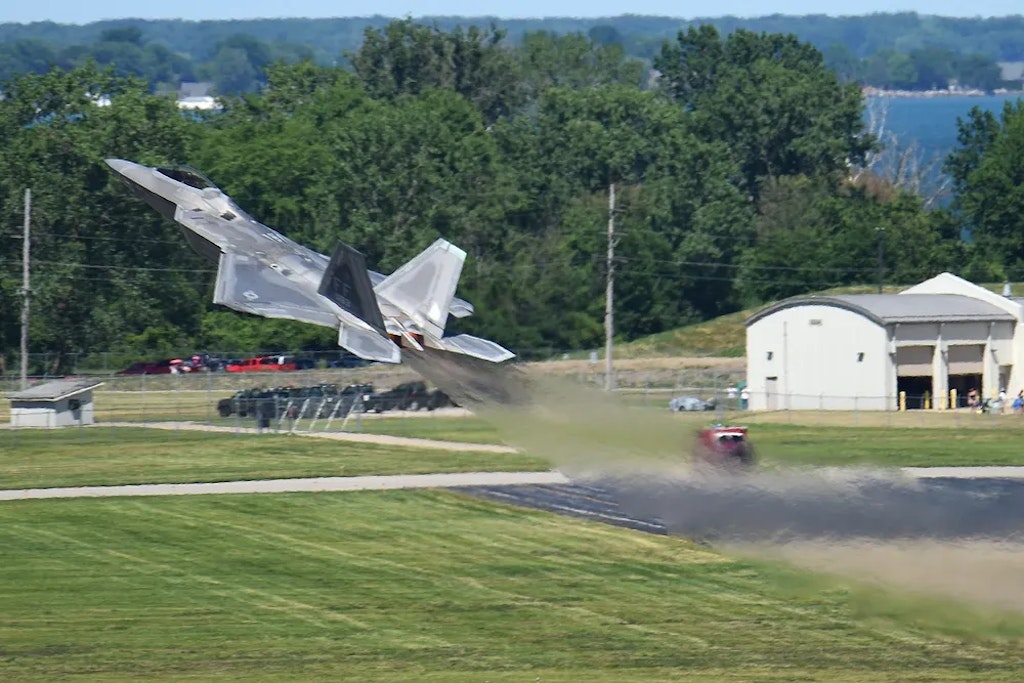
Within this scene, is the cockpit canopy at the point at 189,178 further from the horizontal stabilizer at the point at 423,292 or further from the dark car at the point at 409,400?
the dark car at the point at 409,400

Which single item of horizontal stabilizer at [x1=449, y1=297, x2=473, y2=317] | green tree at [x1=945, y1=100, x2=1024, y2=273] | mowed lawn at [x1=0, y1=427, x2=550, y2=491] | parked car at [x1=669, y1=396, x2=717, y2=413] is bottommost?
mowed lawn at [x1=0, y1=427, x2=550, y2=491]

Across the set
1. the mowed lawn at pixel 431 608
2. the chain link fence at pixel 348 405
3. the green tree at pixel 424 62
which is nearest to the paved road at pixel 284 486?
the mowed lawn at pixel 431 608

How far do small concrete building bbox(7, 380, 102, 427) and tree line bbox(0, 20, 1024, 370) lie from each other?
19.7 metres

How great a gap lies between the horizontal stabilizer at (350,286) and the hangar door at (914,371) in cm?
5894

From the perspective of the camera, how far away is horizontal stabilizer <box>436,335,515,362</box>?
37.8 m

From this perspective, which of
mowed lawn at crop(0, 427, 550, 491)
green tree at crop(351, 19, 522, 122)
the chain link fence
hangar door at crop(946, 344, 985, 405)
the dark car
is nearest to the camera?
mowed lawn at crop(0, 427, 550, 491)

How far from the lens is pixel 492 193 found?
131875 millimetres

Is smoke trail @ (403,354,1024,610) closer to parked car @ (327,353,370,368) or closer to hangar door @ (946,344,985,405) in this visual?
parked car @ (327,353,370,368)

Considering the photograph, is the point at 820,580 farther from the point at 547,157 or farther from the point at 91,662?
the point at 547,157

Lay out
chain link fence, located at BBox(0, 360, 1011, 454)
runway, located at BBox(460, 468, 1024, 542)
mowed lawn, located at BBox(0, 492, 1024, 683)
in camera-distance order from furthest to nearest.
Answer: chain link fence, located at BBox(0, 360, 1011, 454) → mowed lawn, located at BBox(0, 492, 1024, 683) → runway, located at BBox(460, 468, 1024, 542)

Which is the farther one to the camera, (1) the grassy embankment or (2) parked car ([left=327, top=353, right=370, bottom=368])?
(2) parked car ([left=327, top=353, right=370, bottom=368])

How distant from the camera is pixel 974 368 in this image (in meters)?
92.0

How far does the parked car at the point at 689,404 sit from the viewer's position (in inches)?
3179

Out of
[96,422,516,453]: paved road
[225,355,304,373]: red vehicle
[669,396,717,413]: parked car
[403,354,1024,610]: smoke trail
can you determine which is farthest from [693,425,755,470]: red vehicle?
[225,355,304,373]: red vehicle
